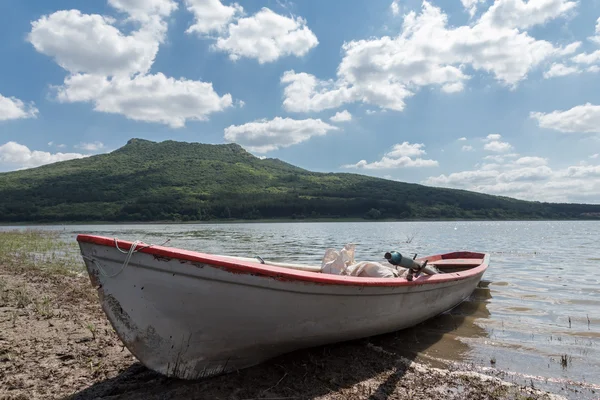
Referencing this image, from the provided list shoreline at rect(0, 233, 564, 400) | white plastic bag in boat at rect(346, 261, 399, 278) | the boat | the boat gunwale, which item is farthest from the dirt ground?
the boat gunwale

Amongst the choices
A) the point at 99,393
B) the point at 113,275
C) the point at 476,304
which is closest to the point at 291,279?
the point at 113,275

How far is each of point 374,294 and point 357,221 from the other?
327 ft

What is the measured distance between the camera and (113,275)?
420 centimetres

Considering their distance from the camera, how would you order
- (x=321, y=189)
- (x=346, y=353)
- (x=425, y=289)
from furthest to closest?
(x=321, y=189)
(x=425, y=289)
(x=346, y=353)

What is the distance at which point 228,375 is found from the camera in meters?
4.69

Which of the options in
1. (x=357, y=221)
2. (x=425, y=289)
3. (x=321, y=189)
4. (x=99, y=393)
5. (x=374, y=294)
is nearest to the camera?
(x=99, y=393)

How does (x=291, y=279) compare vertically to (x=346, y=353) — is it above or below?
above

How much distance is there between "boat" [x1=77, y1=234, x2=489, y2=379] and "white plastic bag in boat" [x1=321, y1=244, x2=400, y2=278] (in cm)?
96

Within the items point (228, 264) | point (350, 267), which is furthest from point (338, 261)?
point (228, 264)

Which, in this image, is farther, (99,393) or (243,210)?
(243,210)

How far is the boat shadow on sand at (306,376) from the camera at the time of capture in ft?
14.1

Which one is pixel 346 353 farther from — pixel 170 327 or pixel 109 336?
pixel 109 336

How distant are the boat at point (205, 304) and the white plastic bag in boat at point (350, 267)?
0.96 m

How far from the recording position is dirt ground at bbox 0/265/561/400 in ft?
14.2
